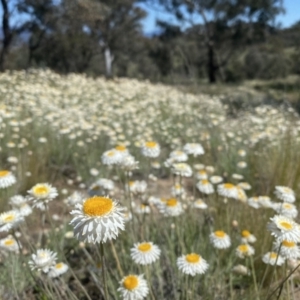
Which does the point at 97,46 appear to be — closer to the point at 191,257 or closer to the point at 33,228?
the point at 33,228

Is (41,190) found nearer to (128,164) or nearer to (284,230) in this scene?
(128,164)

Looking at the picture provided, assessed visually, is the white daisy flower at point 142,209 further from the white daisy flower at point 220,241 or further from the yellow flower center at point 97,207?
the yellow flower center at point 97,207

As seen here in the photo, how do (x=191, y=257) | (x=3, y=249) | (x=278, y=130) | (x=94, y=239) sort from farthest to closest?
(x=278, y=130)
(x=3, y=249)
(x=191, y=257)
(x=94, y=239)

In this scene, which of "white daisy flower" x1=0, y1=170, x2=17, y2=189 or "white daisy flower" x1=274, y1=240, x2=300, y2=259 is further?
"white daisy flower" x1=0, y1=170, x2=17, y2=189

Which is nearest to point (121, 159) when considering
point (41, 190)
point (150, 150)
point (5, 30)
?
point (150, 150)

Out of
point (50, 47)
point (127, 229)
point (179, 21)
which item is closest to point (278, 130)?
point (127, 229)

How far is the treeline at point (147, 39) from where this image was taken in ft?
53.8

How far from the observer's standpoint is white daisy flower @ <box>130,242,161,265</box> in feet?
5.07

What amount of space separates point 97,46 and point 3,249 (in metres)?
22.5

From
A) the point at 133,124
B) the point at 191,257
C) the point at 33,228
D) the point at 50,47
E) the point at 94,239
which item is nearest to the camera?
the point at 94,239

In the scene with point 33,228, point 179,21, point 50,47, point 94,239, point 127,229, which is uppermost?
point 179,21

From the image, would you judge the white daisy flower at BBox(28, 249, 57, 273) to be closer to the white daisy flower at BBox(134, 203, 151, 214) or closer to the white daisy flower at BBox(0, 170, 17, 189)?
the white daisy flower at BBox(0, 170, 17, 189)

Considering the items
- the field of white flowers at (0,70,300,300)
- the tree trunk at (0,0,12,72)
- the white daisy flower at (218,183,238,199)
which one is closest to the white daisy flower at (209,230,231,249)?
the field of white flowers at (0,70,300,300)

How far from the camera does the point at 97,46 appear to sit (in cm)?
2327
